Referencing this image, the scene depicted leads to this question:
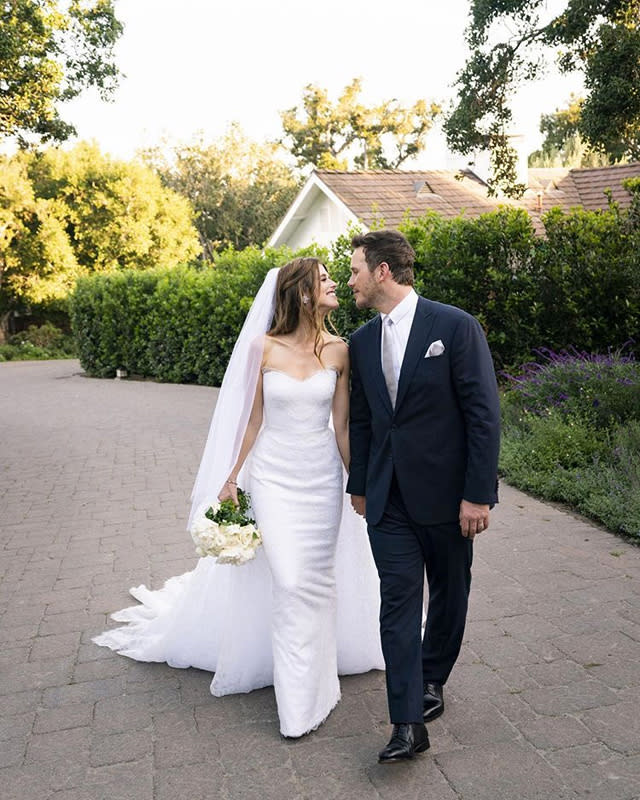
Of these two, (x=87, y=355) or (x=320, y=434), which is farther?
(x=87, y=355)

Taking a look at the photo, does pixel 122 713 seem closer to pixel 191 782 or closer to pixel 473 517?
pixel 191 782

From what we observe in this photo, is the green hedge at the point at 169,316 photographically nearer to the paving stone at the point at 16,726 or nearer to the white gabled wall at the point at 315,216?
the white gabled wall at the point at 315,216

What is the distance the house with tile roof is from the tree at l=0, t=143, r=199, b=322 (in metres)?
11.3

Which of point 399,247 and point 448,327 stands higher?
point 399,247

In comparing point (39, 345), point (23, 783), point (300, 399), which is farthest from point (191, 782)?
point (39, 345)

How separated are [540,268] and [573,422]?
14.2 ft

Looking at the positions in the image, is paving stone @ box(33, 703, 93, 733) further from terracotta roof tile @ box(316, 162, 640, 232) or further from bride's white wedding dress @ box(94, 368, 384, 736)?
terracotta roof tile @ box(316, 162, 640, 232)

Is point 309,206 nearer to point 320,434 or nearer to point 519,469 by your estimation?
point 519,469

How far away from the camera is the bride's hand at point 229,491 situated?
168 inches

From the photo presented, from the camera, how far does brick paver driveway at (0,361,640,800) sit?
351cm

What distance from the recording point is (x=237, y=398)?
4328 millimetres

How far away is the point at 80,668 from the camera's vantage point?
15.8 ft

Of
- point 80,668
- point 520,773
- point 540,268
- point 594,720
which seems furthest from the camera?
point 540,268

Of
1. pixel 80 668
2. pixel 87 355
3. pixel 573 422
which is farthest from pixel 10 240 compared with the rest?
pixel 80 668
